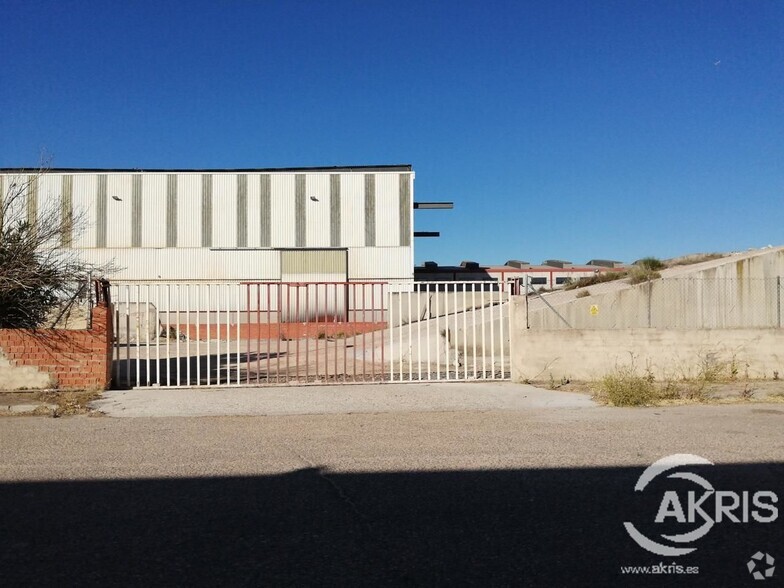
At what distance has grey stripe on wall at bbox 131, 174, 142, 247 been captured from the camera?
126 ft

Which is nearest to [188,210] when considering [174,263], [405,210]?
[174,263]

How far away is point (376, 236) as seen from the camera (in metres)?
39.5

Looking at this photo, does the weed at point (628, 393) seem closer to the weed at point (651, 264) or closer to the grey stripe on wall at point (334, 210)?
the weed at point (651, 264)

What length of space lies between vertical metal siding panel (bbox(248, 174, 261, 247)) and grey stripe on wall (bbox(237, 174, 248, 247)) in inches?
7.6

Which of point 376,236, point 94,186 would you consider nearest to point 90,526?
point 376,236

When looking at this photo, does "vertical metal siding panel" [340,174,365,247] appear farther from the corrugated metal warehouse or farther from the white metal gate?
the white metal gate

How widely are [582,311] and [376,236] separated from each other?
27455mm

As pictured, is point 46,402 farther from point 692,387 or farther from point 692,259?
point 692,259

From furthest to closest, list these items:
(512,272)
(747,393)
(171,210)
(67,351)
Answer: (512,272)
(171,210)
(67,351)
(747,393)

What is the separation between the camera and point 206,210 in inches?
1528

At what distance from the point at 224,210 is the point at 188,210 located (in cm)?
213

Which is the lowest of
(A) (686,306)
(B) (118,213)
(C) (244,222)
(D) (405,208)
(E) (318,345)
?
(E) (318,345)

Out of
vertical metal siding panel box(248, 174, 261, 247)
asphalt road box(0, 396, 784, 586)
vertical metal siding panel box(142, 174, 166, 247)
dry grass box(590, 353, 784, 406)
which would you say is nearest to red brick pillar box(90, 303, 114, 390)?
asphalt road box(0, 396, 784, 586)

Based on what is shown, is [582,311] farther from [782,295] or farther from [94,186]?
[94,186]
